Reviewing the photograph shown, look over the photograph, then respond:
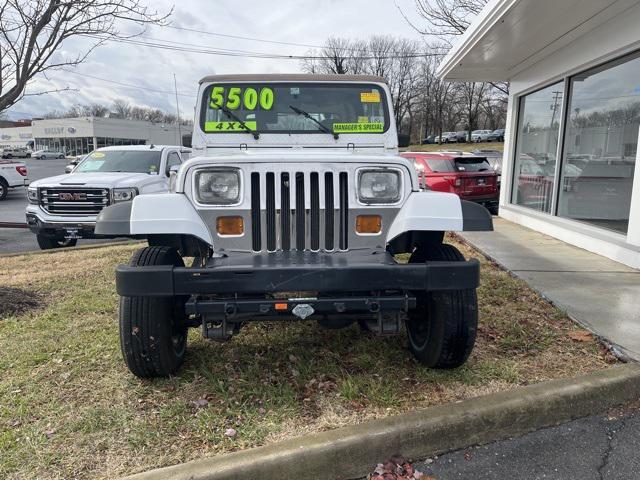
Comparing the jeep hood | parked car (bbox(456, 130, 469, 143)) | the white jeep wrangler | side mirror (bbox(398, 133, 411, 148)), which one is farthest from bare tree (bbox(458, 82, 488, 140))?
the white jeep wrangler

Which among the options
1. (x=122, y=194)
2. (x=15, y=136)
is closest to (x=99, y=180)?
(x=122, y=194)

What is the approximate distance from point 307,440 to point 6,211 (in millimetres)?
15272

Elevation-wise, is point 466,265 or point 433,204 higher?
point 433,204

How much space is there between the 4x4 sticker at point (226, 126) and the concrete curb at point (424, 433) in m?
2.52

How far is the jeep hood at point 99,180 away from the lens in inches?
311

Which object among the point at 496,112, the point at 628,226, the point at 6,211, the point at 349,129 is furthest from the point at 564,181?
the point at 496,112

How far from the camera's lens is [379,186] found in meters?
3.14

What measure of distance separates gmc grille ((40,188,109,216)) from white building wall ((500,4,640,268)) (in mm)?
7505

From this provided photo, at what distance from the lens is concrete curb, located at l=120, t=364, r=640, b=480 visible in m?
2.40

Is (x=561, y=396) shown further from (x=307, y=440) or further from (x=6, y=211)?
(x=6, y=211)

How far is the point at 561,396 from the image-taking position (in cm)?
299

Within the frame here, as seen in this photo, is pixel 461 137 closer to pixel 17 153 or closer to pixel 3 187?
pixel 3 187

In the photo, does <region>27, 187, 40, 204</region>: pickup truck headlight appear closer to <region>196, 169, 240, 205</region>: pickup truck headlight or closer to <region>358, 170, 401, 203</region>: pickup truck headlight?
<region>196, 169, 240, 205</region>: pickup truck headlight

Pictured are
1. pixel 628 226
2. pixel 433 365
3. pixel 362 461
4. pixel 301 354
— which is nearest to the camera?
pixel 362 461
